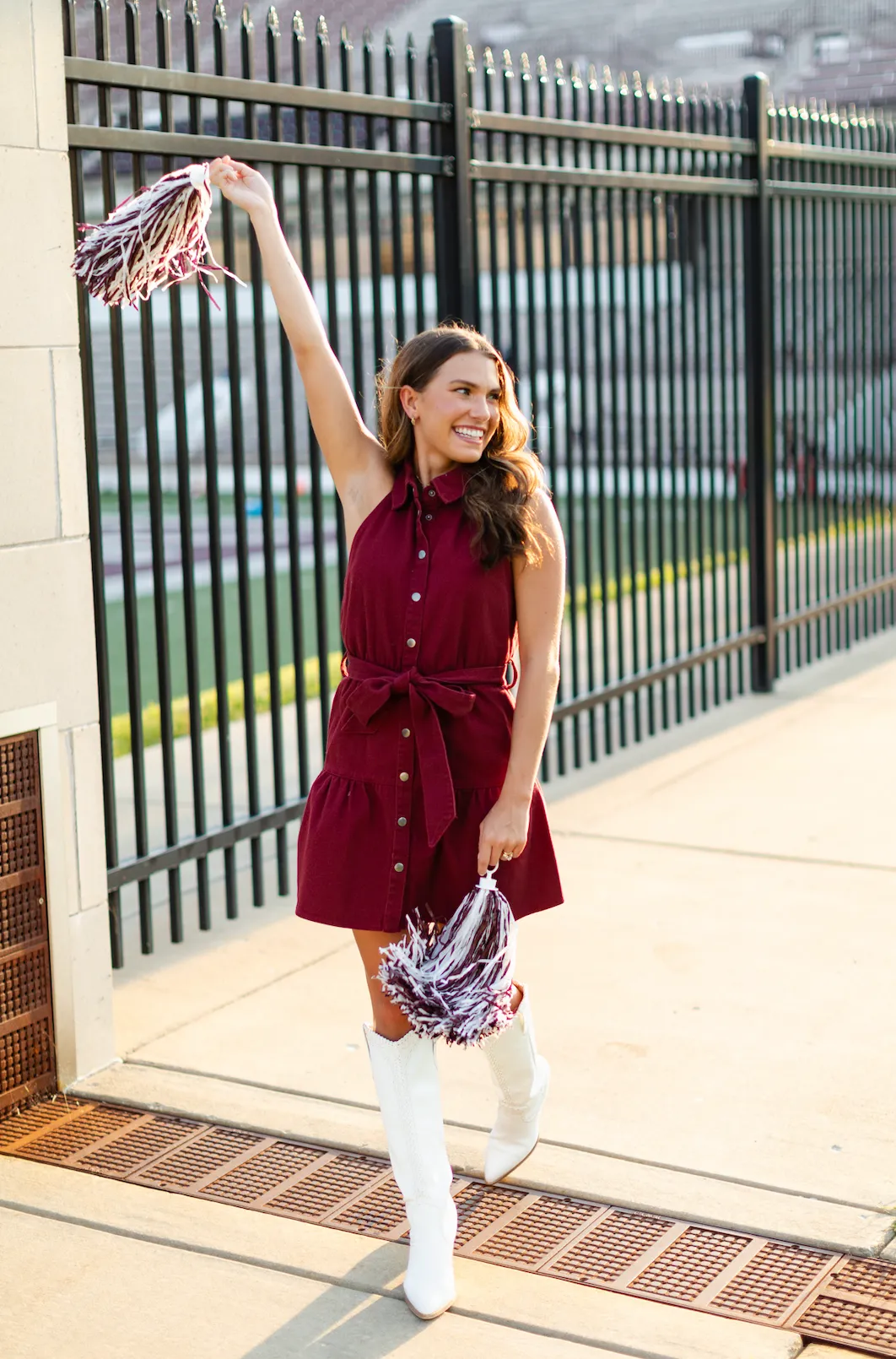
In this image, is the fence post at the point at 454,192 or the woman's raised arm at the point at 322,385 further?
the fence post at the point at 454,192

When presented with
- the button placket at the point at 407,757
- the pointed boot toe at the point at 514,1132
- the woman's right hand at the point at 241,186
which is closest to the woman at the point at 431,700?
the button placket at the point at 407,757

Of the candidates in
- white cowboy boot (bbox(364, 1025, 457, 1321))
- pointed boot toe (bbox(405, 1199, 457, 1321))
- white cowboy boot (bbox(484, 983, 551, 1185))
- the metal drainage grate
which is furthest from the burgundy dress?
the metal drainage grate

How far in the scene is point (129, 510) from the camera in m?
4.90

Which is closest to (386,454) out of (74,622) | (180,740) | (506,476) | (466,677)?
(506,476)

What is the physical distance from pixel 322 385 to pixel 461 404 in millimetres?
308

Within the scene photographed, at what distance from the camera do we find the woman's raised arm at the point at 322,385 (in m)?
3.30

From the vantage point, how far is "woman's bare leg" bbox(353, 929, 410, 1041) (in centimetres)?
319

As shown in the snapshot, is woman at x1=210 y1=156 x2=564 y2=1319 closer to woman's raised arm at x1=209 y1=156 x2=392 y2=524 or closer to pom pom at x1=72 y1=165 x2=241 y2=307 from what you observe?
woman's raised arm at x1=209 y1=156 x2=392 y2=524

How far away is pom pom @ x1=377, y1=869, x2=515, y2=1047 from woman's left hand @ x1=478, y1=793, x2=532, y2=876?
0.05 meters

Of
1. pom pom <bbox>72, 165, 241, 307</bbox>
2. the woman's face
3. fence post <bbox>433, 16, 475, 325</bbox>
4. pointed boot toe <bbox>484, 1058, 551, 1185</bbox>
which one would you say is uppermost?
fence post <bbox>433, 16, 475, 325</bbox>

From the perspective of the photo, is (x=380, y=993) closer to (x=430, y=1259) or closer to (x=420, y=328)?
(x=430, y=1259)

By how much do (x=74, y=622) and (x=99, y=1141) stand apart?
1.23 metres

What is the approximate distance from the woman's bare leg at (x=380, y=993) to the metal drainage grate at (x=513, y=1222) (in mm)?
489

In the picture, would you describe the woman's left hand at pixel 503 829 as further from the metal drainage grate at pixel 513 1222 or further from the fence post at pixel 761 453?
the fence post at pixel 761 453
